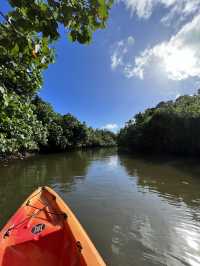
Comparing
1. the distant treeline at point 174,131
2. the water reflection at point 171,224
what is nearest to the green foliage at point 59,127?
the distant treeline at point 174,131

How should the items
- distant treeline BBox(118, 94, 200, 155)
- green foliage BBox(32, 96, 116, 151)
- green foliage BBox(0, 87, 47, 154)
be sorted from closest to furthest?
green foliage BBox(0, 87, 47, 154)
distant treeline BBox(118, 94, 200, 155)
green foliage BBox(32, 96, 116, 151)

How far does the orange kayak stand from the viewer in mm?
3475

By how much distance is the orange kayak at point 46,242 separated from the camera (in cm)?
347

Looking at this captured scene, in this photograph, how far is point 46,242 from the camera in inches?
160

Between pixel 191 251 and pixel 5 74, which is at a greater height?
pixel 5 74

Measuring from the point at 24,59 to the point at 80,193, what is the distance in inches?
322

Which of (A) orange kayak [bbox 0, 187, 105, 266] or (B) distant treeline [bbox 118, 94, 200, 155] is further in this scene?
(B) distant treeline [bbox 118, 94, 200, 155]

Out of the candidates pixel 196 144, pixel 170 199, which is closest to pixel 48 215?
pixel 170 199

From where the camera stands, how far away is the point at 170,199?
910 centimetres

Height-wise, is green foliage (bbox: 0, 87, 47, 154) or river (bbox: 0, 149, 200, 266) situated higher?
green foliage (bbox: 0, 87, 47, 154)

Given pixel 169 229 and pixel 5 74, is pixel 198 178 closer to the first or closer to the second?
pixel 169 229

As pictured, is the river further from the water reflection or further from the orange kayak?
the orange kayak

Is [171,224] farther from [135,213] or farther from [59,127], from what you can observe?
[59,127]

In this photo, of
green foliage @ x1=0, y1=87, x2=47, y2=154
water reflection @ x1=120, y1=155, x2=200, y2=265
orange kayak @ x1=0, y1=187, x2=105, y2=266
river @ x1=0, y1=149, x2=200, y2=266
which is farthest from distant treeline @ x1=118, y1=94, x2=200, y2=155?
orange kayak @ x1=0, y1=187, x2=105, y2=266
